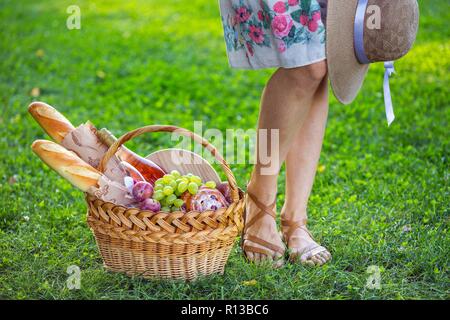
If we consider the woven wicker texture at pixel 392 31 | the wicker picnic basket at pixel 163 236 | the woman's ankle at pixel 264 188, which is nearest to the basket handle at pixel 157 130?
the wicker picnic basket at pixel 163 236

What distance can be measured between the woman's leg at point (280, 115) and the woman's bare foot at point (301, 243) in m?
0.07

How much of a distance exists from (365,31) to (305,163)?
0.57 metres

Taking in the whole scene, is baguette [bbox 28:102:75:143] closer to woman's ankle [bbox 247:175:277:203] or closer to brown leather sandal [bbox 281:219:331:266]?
woman's ankle [bbox 247:175:277:203]

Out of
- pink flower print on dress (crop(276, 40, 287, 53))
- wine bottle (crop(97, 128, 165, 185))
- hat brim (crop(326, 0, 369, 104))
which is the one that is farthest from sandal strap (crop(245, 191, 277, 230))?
pink flower print on dress (crop(276, 40, 287, 53))

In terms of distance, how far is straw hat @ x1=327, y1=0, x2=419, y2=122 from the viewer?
233 cm

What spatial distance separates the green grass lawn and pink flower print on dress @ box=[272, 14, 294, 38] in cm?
88

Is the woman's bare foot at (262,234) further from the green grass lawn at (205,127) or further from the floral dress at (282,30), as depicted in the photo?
the floral dress at (282,30)

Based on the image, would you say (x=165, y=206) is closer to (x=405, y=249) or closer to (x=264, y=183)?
(x=264, y=183)

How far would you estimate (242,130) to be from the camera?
4.25 meters

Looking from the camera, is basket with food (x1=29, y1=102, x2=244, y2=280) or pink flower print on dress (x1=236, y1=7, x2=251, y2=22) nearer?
basket with food (x1=29, y1=102, x2=244, y2=280)

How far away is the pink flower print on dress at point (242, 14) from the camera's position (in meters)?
2.37

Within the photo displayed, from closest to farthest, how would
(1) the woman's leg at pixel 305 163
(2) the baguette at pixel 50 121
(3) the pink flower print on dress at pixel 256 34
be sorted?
(3) the pink flower print on dress at pixel 256 34
(2) the baguette at pixel 50 121
(1) the woman's leg at pixel 305 163
